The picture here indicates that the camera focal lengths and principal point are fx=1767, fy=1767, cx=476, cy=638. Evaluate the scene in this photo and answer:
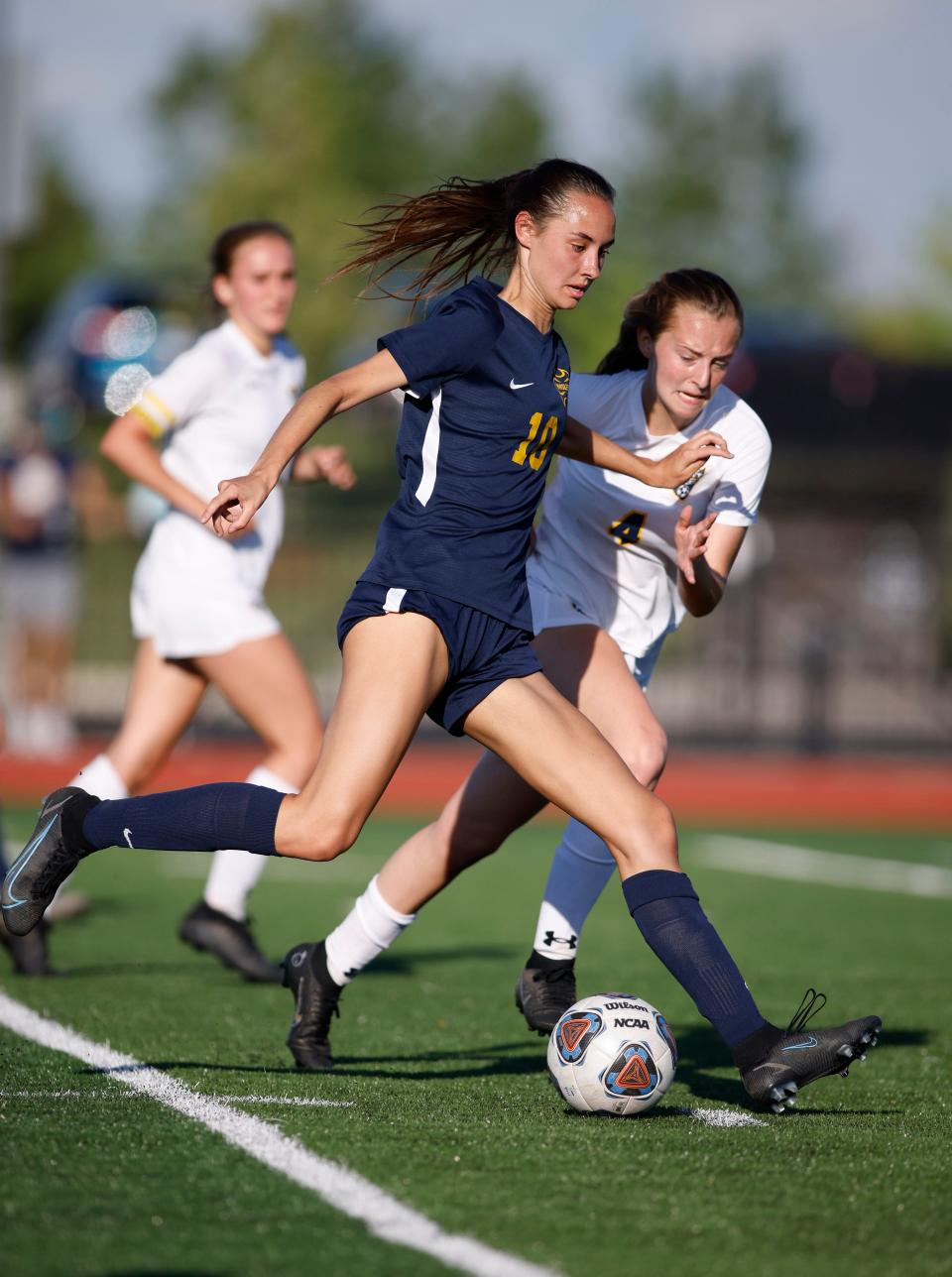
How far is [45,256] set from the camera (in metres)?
53.9

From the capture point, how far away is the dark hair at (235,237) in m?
6.56

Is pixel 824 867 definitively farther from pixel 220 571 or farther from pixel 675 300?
pixel 675 300

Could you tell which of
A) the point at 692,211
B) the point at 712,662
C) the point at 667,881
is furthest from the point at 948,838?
the point at 692,211

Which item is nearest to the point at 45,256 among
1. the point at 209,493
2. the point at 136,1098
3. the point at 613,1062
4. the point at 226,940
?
the point at 209,493

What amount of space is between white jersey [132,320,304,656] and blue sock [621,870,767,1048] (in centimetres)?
237

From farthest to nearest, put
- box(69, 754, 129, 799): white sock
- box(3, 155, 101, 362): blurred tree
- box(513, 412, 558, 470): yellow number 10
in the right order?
box(3, 155, 101, 362): blurred tree
box(69, 754, 129, 799): white sock
box(513, 412, 558, 470): yellow number 10

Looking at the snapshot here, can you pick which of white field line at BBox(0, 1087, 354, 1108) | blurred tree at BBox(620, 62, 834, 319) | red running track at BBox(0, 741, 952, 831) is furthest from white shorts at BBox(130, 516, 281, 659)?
blurred tree at BBox(620, 62, 834, 319)

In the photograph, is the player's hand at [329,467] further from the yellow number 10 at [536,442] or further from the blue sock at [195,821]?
the blue sock at [195,821]

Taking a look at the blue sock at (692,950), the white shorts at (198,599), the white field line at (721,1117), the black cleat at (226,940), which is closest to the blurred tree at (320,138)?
the white shorts at (198,599)

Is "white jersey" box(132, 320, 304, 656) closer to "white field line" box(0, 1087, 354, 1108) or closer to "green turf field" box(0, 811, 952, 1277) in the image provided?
"green turf field" box(0, 811, 952, 1277)

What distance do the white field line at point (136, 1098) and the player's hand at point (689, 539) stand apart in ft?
5.56

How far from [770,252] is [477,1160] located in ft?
210

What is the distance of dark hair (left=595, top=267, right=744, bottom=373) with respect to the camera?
5.05 metres

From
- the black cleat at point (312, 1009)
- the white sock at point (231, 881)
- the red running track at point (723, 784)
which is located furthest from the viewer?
the red running track at point (723, 784)
